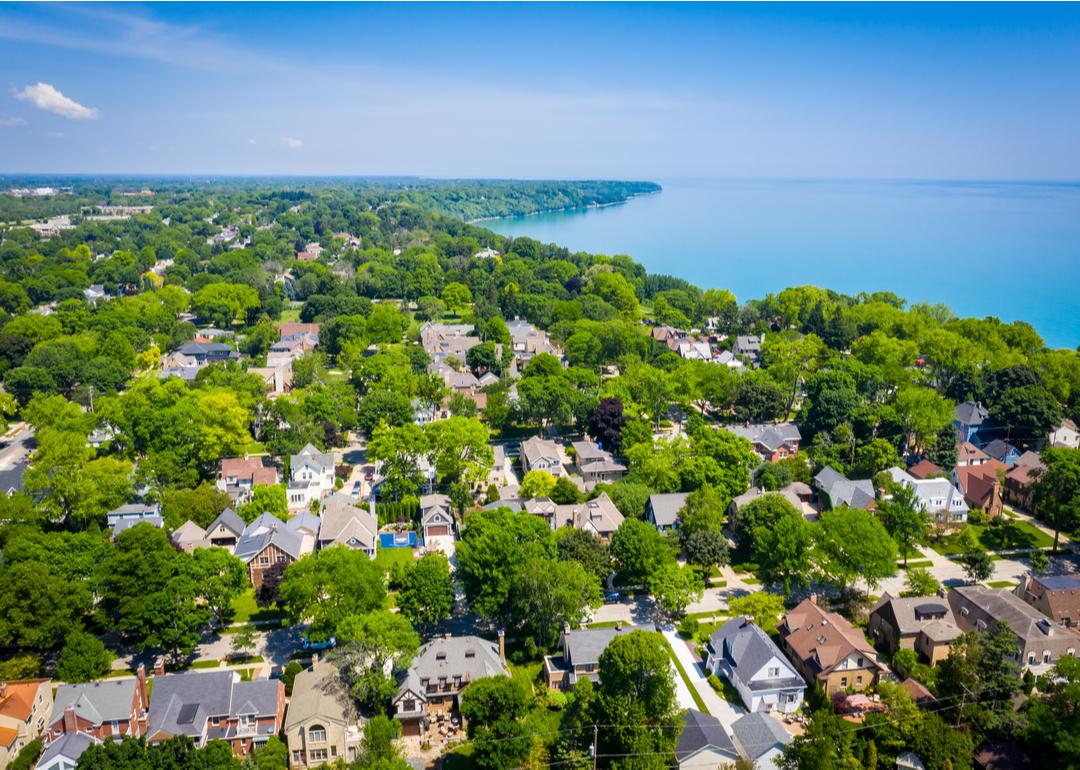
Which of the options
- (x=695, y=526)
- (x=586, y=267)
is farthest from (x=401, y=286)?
(x=695, y=526)

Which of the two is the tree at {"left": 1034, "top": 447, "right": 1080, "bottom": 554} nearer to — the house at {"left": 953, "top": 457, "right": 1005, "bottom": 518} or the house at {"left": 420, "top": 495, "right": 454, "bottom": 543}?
the house at {"left": 953, "top": 457, "right": 1005, "bottom": 518}

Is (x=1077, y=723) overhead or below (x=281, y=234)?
below

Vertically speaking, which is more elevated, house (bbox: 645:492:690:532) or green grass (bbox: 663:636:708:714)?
house (bbox: 645:492:690:532)

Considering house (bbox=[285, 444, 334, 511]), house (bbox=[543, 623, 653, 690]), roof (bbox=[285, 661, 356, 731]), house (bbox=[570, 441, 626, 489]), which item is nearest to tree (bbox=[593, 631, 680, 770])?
house (bbox=[543, 623, 653, 690])

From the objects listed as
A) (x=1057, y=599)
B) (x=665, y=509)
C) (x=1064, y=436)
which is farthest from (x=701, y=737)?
(x=1064, y=436)

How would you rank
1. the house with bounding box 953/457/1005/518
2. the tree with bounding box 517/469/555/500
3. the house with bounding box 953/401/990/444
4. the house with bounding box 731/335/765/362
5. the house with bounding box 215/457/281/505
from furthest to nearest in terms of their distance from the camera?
the house with bounding box 731/335/765/362, the house with bounding box 953/401/990/444, the house with bounding box 215/457/281/505, the house with bounding box 953/457/1005/518, the tree with bounding box 517/469/555/500

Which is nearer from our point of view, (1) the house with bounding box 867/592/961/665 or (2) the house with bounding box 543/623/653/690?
(2) the house with bounding box 543/623/653/690

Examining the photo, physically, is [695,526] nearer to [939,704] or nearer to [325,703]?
[939,704]

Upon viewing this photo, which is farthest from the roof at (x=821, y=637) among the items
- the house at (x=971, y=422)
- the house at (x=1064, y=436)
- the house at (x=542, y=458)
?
the house at (x=1064, y=436)
